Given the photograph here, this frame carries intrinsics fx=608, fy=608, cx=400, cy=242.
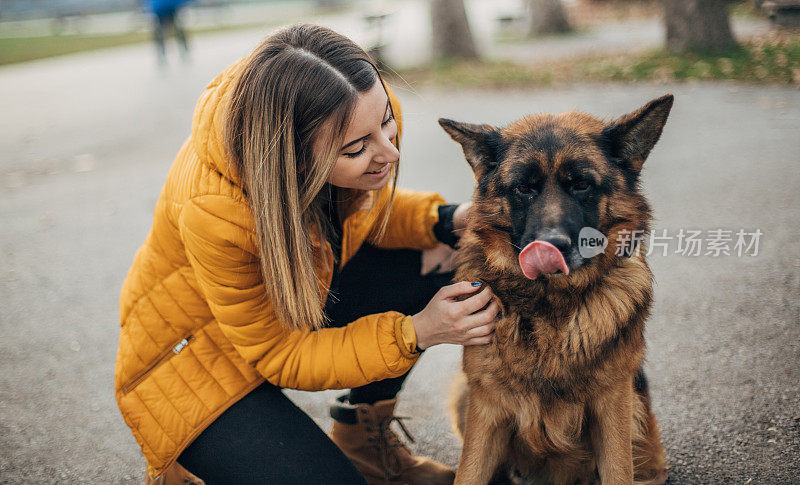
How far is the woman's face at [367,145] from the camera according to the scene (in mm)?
2039

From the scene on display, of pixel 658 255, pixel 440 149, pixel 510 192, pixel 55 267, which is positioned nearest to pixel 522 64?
pixel 440 149

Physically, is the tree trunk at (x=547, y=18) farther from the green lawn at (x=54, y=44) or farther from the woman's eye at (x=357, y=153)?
the woman's eye at (x=357, y=153)

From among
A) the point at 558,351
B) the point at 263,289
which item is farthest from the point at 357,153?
the point at 558,351

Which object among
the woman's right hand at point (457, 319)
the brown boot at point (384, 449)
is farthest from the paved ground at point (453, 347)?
the woman's right hand at point (457, 319)

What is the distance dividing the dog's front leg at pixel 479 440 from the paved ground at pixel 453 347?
564 millimetres

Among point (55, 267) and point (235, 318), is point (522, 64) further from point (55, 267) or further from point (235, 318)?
point (235, 318)

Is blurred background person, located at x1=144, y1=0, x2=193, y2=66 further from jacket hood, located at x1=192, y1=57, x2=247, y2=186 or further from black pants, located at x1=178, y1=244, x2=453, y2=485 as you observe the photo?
black pants, located at x1=178, y1=244, x2=453, y2=485

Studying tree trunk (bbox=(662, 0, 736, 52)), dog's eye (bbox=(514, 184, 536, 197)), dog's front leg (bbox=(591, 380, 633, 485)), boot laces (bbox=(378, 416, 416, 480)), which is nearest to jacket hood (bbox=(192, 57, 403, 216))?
dog's eye (bbox=(514, 184, 536, 197))

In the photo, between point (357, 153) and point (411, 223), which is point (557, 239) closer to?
point (357, 153)

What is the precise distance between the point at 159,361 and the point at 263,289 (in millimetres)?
510

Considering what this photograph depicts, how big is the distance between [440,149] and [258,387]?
497 centimetres

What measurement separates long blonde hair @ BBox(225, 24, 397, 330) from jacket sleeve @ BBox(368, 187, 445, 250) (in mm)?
639

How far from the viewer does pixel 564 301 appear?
86.8 inches

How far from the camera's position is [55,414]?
10.6ft
